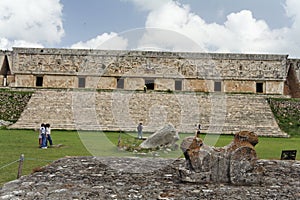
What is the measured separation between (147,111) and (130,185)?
683 inches

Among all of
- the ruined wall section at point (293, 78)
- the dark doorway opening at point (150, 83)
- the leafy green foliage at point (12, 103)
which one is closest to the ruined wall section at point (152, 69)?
the dark doorway opening at point (150, 83)

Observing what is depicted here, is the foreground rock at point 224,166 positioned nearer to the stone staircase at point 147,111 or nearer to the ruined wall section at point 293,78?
the stone staircase at point 147,111

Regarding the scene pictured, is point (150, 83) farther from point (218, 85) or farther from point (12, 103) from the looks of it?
point (12, 103)

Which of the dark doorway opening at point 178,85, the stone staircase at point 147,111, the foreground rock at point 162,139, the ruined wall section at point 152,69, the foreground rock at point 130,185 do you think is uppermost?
the ruined wall section at point 152,69

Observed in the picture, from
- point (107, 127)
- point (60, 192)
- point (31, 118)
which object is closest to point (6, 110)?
point (31, 118)

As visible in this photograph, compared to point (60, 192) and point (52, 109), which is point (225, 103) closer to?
point (52, 109)

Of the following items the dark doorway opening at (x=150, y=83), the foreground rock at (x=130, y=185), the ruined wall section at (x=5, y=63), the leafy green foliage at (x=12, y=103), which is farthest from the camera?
the ruined wall section at (x=5, y=63)

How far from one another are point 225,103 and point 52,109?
39.9ft

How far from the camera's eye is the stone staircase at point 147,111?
65.1 ft

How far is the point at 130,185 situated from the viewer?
4848mm

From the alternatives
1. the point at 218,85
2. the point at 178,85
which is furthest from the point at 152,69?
the point at 218,85

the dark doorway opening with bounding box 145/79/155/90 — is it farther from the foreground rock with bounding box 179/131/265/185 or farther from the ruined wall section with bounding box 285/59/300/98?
the foreground rock with bounding box 179/131/265/185

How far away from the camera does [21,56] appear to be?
31.2 meters

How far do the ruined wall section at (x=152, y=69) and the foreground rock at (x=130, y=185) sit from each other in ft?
81.8
